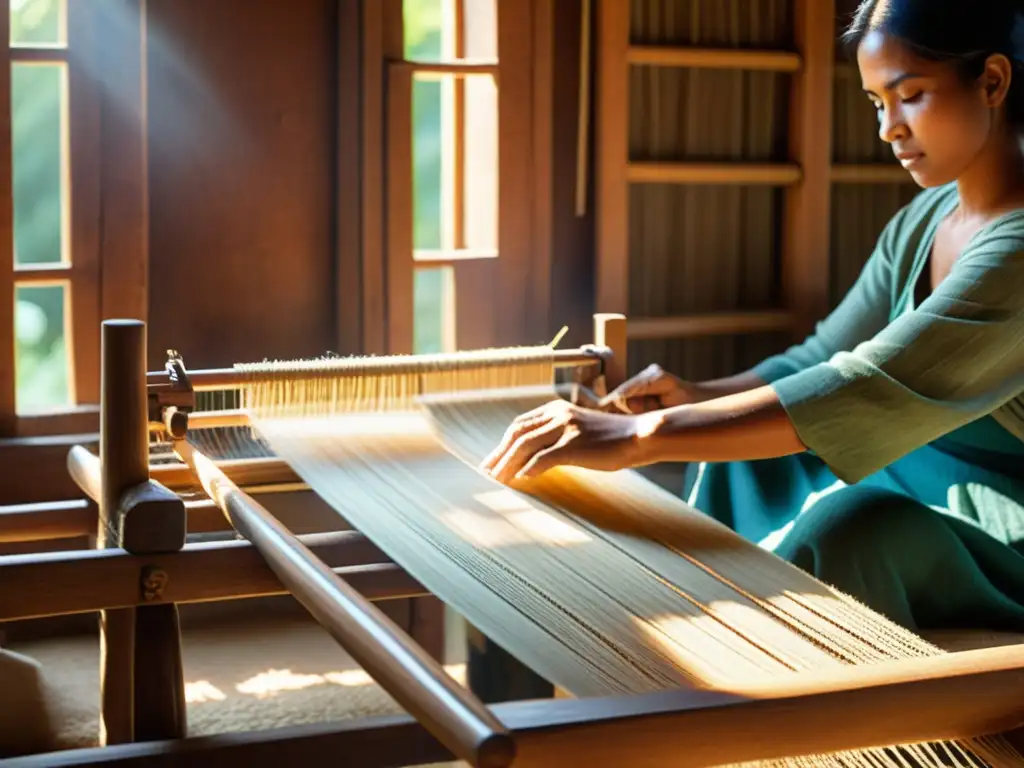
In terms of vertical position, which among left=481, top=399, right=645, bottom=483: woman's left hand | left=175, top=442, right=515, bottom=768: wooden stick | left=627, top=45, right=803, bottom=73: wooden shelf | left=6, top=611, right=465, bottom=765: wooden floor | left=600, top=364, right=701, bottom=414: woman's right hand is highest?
left=627, top=45, right=803, bottom=73: wooden shelf

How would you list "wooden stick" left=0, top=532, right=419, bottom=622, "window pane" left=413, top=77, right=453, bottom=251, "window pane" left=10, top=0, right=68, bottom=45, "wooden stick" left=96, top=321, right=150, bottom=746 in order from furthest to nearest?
"window pane" left=413, top=77, right=453, bottom=251, "window pane" left=10, top=0, right=68, bottom=45, "wooden stick" left=96, top=321, right=150, bottom=746, "wooden stick" left=0, top=532, right=419, bottom=622

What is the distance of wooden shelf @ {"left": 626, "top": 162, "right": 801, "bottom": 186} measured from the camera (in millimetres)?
3213

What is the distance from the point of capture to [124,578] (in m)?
1.71

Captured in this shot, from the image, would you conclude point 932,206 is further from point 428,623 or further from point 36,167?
point 36,167

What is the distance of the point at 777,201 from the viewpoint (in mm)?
3494

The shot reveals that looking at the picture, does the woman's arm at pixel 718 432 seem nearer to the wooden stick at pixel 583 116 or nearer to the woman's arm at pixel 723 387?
the woman's arm at pixel 723 387

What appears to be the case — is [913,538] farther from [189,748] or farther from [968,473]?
[189,748]

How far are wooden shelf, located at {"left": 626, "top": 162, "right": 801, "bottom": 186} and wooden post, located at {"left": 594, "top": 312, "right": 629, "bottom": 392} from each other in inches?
32.3

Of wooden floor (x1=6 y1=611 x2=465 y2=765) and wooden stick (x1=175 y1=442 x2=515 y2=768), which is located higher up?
wooden stick (x1=175 y1=442 x2=515 y2=768)

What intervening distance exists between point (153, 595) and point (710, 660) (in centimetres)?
66

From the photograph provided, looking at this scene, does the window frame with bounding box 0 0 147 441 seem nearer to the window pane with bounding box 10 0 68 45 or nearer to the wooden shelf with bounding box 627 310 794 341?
the wooden shelf with bounding box 627 310 794 341

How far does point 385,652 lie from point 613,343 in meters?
1.30

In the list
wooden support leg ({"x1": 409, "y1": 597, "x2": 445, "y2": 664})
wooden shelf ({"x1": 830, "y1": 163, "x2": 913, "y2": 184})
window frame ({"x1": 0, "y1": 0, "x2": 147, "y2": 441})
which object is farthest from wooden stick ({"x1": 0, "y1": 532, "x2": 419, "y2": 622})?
wooden shelf ({"x1": 830, "y1": 163, "x2": 913, "y2": 184})

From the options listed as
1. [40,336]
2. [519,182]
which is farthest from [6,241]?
[40,336]
